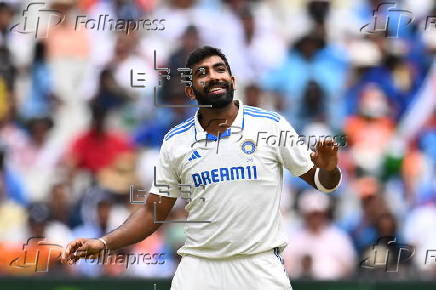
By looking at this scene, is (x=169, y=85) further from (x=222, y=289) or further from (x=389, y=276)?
(x=222, y=289)

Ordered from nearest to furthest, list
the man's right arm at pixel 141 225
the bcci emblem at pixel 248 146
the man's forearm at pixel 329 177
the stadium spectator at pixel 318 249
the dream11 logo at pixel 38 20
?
the man's forearm at pixel 329 177 < the bcci emblem at pixel 248 146 < the man's right arm at pixel 141 225 < the stadium spectator at pixel 318 249 < the dream11 logo at pixel 38 20

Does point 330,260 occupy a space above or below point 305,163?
below

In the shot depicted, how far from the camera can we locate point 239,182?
22.6 feet

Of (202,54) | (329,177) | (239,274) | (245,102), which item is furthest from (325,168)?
(245,102)

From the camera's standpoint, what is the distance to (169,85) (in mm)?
11859

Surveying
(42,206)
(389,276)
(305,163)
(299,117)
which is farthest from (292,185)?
(305,163)

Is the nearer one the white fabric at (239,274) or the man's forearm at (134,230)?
the white fabric at (239,274)

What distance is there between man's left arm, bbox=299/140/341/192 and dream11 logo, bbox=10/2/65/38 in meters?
6.23

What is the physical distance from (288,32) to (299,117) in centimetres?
125

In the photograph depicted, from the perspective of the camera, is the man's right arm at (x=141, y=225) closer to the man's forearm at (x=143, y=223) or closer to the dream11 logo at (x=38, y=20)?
the man's forearm at (x=143, y=223)

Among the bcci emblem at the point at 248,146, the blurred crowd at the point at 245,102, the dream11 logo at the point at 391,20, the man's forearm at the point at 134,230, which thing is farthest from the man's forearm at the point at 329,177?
the dream11 logo at the point at 391,20

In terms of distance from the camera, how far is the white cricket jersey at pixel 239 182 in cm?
687

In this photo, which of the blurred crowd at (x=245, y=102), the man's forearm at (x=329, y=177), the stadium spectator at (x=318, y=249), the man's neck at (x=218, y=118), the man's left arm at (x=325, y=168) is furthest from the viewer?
the blurred crowd at (x=245, y=102)

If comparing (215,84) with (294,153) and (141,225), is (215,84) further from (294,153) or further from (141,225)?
(141,225)
